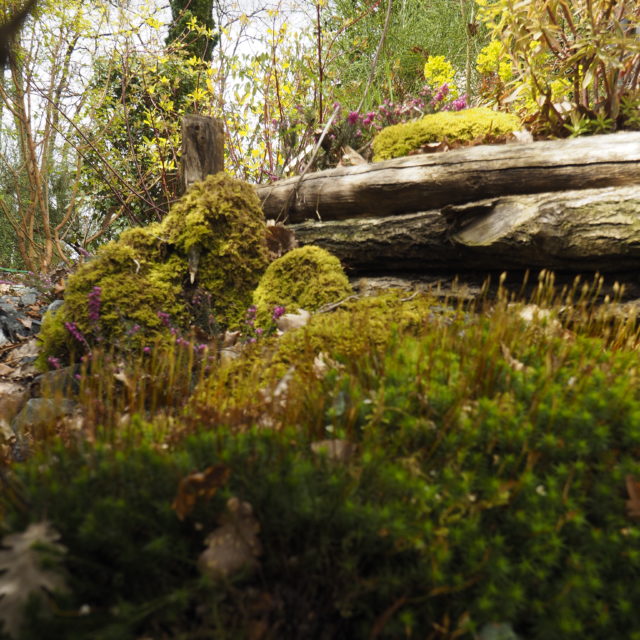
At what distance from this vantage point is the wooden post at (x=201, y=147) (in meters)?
4.48

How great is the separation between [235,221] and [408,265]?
60.3 inches

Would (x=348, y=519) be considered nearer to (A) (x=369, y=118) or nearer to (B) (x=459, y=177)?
(B) (x=459, y=177)

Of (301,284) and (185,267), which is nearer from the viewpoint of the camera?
(301,284)

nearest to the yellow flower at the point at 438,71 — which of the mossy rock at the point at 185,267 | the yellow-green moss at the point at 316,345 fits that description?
the mossy rock at the point at 185,267

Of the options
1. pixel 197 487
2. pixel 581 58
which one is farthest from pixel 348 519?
pixel 581 58

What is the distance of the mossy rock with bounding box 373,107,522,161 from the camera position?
4.63m

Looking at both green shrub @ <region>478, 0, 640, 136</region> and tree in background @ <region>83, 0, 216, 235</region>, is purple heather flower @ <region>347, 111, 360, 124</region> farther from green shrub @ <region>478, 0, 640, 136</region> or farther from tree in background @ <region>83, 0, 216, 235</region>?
tree in background @ <region>83, 0, 216, 235</region>

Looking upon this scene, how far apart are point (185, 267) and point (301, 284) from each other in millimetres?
965

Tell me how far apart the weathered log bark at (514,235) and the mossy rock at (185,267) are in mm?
A: 980

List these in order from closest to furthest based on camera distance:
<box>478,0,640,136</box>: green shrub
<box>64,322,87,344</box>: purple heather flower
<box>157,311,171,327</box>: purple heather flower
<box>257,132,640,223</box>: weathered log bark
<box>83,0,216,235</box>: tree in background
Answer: <box>64,322,87,344</box>: purple heather flower → <box>157,311,171,327</box>: purple heather flower → <box>257,132,640,223</box>: weathered log bark → <box>478,0,640,136</box>: green shrub → <box>83,0,216,235</box>: tree in background

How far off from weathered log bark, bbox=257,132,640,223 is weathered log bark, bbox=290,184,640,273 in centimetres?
16

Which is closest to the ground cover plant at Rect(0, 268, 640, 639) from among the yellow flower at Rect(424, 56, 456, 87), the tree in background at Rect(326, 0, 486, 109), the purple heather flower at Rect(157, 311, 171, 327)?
the purple heather flower at Rect(157, 311, 171, 327)

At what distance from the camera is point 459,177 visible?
396cm

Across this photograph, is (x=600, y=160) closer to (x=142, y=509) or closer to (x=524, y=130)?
(x=524, y=130)
